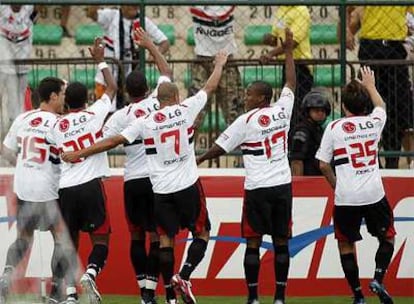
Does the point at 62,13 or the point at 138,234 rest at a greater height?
the point at 62,13

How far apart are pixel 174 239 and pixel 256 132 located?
4.60 feet

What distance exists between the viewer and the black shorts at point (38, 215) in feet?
53.4

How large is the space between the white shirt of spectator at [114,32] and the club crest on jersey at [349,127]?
10.5 feet

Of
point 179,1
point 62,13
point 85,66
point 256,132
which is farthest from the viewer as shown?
point 62,13

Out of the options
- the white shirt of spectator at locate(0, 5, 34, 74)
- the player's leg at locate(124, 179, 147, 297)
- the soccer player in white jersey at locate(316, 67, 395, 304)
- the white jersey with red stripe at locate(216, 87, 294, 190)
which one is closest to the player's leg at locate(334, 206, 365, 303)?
the soccer player in white jersey at locate(316, 67, 395, 304)

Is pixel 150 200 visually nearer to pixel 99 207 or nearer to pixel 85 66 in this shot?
pixel 99 207

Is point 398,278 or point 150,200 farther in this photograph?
point 398,278

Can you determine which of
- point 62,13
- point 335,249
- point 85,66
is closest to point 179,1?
point 85,66

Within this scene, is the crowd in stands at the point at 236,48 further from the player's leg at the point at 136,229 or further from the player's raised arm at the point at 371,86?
the player's leg at the point at 136,229

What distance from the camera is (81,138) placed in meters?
15.7

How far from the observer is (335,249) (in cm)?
1728

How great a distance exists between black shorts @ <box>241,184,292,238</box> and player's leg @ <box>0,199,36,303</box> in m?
2.19

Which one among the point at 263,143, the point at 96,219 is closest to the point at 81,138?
the point at 96,219

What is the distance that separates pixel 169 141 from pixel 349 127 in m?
1.78
